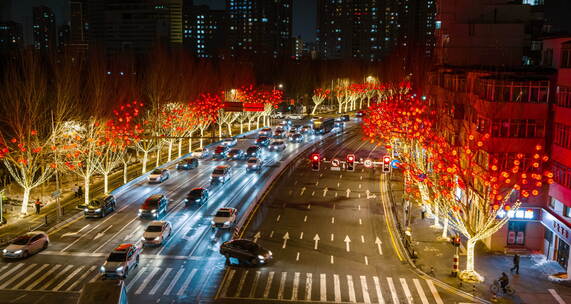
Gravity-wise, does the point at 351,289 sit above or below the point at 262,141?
below

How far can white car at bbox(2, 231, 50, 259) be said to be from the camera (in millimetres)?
35281

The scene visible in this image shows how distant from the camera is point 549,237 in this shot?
3712 cm

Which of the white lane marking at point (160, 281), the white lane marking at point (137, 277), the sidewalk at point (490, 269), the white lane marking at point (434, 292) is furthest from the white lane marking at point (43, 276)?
the sidewalk at point (490, 269)

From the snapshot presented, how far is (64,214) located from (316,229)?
22406 mm

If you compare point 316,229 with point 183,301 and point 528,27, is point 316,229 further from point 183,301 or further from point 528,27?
point 528,27

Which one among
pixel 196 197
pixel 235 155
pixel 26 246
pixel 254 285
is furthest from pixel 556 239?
pixel 235 155

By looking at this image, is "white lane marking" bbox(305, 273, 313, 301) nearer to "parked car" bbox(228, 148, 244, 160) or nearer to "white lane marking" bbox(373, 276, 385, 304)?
"white lane marking" bbox(373, 276, 385, 304)

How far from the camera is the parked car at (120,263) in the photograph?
1249 inches

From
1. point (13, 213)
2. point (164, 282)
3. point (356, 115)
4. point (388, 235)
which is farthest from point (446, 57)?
point (356, 115)

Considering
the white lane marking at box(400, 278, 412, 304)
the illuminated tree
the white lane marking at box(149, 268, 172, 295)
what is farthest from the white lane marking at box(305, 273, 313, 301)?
the illuminated tree

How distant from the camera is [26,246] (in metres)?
35.6

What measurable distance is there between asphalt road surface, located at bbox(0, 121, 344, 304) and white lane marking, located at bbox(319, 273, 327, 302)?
620 cm

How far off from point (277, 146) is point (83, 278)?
51.6 metres

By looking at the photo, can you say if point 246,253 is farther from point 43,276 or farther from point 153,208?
point 153,208
